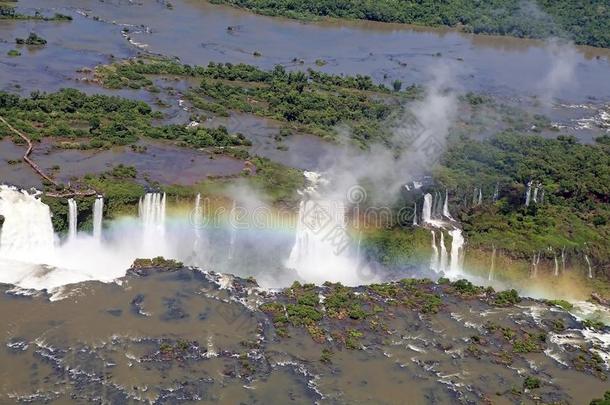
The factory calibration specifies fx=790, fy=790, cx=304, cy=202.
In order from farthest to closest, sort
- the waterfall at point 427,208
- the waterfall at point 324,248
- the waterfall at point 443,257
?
the waterfall at point 427,208
the waterfall at point 443,257
the waterfall at point 324,248

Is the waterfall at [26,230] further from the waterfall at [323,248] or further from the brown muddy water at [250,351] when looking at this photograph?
the waterfall at [323,248]

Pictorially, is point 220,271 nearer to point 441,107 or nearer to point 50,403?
point 50,403

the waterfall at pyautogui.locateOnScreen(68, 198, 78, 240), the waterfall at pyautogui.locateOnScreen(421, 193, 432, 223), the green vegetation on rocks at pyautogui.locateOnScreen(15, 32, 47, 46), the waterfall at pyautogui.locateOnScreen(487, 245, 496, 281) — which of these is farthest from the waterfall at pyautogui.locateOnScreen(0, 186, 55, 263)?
the green vegetation on rocks at pyautogui.locateOnScreen(15, 32, 47, 46)

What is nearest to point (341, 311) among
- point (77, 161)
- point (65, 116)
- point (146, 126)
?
point (77, 161)

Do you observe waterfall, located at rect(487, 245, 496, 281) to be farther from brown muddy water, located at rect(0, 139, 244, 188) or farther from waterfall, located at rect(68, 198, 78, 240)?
waterfall, located at rect(68, 198, 78, 240)

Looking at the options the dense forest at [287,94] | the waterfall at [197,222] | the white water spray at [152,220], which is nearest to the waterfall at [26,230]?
the white water spray at [152,220]

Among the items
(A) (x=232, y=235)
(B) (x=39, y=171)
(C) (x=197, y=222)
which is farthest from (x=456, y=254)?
(B) (x=39, y=171)
